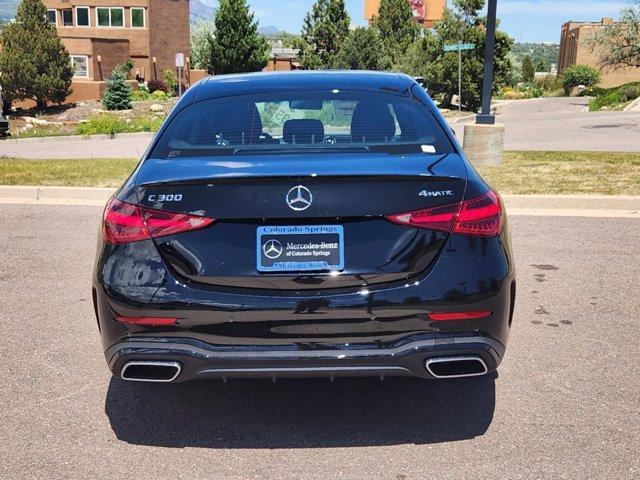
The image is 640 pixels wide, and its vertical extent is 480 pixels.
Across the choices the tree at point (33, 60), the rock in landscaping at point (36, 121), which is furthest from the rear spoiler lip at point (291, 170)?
the tree at point (33, 60)

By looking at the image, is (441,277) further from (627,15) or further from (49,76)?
(49,76)

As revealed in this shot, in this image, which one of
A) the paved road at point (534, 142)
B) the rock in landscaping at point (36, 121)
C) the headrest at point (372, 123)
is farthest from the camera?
the rock in landscaping at point (36, 121)

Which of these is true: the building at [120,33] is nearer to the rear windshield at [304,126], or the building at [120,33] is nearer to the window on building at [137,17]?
the window on building at [137,17]

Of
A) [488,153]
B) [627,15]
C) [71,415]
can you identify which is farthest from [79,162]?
[627,15]

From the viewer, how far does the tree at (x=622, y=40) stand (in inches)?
1037

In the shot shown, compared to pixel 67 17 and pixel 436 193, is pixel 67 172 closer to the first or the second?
pixel 436 193

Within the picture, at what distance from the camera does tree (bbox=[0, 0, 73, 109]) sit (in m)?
43.3

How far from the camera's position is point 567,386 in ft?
13.1

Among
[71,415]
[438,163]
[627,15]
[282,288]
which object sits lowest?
[71,415]

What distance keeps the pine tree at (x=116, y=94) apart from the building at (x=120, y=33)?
14737mm

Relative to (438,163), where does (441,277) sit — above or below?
below

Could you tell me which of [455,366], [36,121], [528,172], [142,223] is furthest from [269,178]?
[36,121]

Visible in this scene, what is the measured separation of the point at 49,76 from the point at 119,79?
23.0 feet

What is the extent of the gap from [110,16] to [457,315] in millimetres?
62554
